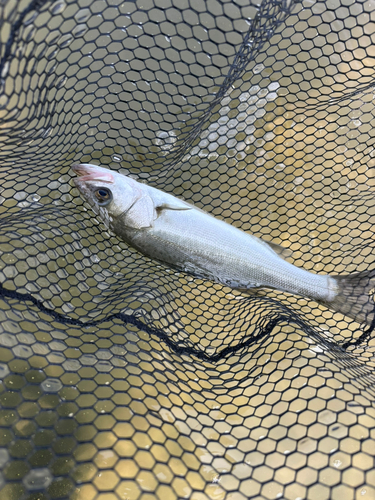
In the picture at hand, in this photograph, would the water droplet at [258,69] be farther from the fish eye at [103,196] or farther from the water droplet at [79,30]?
the fish eye at [103,196]

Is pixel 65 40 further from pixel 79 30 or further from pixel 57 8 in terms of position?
pixel 57 8

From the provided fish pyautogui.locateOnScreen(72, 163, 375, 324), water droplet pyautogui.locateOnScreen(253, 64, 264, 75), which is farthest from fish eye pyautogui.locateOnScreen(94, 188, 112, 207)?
water droplet pyautogui.locateOnScreen(253, 64, 264, 75)

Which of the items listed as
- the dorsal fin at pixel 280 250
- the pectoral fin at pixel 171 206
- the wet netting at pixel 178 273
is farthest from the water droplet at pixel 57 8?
the dorsal fin at pixel 280 250

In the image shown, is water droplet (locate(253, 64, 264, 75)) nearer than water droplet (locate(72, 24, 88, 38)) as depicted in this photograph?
No

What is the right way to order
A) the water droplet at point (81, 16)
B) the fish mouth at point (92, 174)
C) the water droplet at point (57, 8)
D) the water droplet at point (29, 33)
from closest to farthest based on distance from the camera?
the water droplet at point (29, 33), the water droplet at point (57, 8), the fish mouth at point (92, 174), the water droplet at point (81, 16)

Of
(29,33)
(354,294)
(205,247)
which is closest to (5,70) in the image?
(29,33)

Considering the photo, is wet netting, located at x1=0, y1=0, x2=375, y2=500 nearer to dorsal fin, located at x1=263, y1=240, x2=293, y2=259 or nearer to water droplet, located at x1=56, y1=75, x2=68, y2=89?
water droplet, located at x1=56, y1=75, x2=68, y2=89
